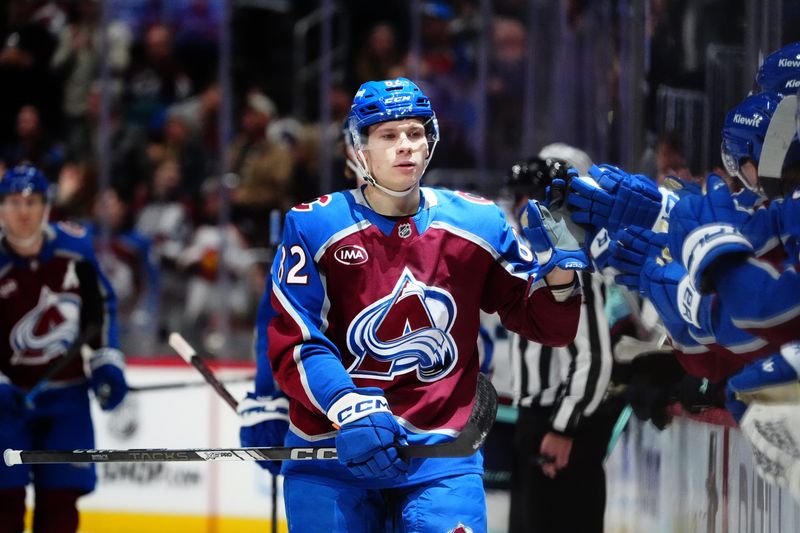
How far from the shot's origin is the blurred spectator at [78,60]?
7730mm

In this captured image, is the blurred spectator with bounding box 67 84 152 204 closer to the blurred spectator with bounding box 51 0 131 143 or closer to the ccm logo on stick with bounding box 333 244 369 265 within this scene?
the blurred spectator with bounding box 51 0 131 143

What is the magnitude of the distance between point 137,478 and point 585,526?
2215 mm

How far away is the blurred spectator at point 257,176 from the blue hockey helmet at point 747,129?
15.5 feet

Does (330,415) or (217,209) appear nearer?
(330,415)

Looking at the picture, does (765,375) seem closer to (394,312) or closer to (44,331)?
(394,312)

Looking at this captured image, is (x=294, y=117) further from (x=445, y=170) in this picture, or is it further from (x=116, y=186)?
(x=445, y=170)

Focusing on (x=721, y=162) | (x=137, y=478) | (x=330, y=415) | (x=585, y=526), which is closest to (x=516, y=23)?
(x=137, y=478)

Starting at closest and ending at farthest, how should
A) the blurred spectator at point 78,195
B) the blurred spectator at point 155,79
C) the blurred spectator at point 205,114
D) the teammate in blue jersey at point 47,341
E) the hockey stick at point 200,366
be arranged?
1. the hockey stick at point 200,366
2. the teammate in blue jersey at point 47,341
3. the blurred spectator at point 78,195
4. the blurred spectator at point 205,114
5. the blurred spectator at point 155,79

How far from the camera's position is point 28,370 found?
431cm

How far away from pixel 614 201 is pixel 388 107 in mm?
490

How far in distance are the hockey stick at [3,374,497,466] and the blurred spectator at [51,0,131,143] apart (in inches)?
191

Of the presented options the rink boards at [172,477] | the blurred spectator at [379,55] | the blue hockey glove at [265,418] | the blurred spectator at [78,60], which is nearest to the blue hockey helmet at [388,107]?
the blue hockey glove at [265,418]

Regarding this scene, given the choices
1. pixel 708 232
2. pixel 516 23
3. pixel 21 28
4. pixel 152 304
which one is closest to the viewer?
pixel 708 232

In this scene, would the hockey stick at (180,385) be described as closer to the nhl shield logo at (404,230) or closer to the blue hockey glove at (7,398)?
the blue hockey glove at (7,398)
